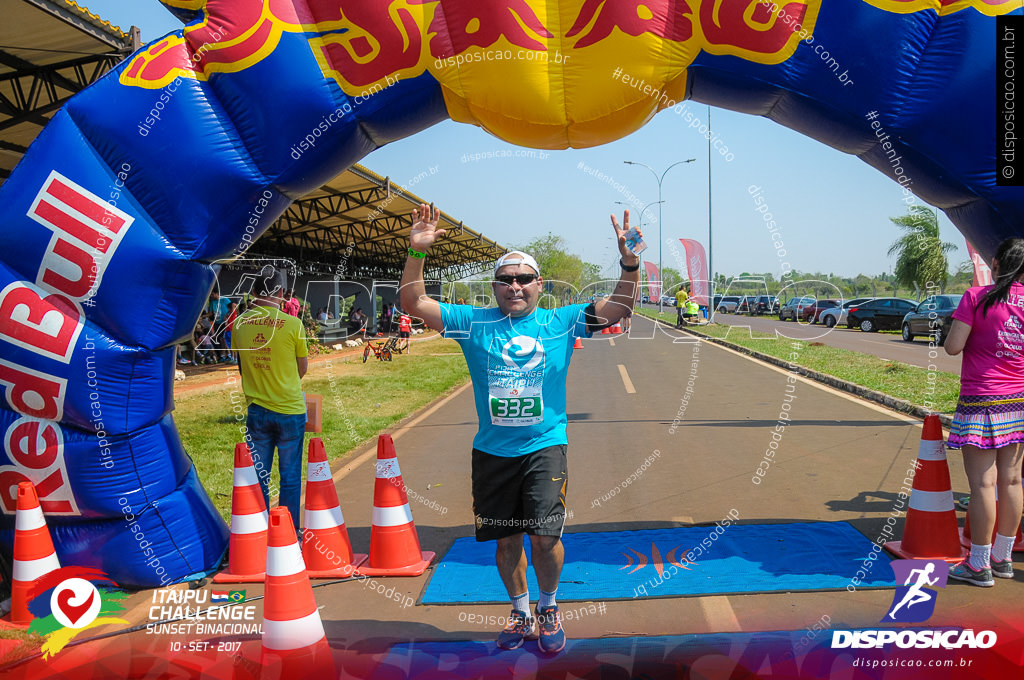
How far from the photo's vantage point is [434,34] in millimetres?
4070

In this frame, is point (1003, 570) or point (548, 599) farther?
point (1003, 570)

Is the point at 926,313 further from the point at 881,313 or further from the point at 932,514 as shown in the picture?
the point at 932,514

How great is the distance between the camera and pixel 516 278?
11.0 feet

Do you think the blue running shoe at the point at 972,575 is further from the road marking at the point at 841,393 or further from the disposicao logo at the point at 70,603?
the road marking at the point at 841,393

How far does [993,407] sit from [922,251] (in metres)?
24.2

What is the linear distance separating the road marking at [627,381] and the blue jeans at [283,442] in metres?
8.53

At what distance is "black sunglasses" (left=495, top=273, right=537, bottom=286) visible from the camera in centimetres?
336

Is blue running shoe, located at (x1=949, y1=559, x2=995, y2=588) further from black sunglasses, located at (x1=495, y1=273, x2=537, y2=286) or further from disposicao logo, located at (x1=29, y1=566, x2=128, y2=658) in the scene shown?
disposicao logo, located at (x1=29, y1=566, x2=128, y2=658)

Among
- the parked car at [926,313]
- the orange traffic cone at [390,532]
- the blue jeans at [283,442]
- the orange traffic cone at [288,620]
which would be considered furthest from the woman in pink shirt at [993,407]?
the parked car at [926,313]

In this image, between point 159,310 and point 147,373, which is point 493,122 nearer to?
point 159,310

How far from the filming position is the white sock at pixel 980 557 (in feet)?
12.4

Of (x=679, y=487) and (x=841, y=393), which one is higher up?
(x=841, y=393)

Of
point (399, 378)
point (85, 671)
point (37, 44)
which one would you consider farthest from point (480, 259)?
point (85, 671)

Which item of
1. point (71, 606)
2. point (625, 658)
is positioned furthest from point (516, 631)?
point (71, 606)
